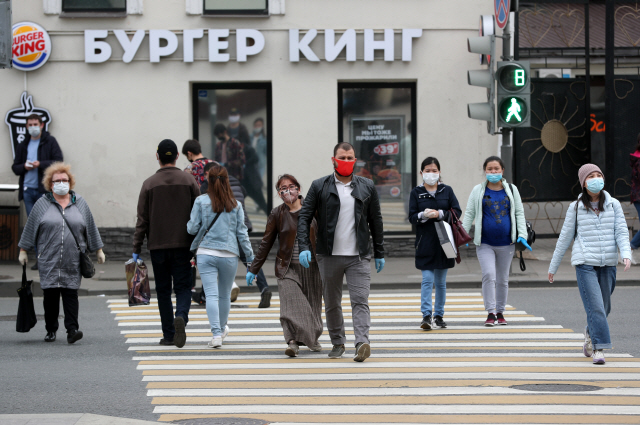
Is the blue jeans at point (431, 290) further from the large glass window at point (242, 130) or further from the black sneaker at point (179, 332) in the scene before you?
the large glass window at point (242, 130)

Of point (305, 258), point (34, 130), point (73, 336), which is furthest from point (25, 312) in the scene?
point (34, 130)

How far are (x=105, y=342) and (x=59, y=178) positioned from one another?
5.99ft

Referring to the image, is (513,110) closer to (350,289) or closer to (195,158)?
(195,158)

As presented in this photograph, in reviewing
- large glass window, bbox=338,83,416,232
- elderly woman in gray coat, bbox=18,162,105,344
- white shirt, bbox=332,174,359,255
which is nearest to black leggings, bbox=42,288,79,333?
elderly woman in gray coat, bbox=18,162,105,344

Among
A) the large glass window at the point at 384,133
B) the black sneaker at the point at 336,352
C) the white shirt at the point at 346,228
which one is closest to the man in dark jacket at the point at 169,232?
the black sneaker at the point at 336,352

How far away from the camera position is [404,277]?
15500mm

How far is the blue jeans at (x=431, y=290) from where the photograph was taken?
10727 mm

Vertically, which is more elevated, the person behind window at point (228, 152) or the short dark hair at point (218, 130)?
the short dark hair at point (218, 130)

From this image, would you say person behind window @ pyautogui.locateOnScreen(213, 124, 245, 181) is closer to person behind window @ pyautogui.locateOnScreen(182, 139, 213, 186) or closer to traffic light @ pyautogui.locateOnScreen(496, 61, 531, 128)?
traffic light @ pyautogui.locateOnScreen(496, 61, 531, 128)

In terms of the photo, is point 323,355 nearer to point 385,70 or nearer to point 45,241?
point 45,241

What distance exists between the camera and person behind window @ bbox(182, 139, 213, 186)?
1178cm

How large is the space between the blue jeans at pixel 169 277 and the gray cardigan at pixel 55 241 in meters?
1.04

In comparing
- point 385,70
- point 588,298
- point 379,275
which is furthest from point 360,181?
point 385,70

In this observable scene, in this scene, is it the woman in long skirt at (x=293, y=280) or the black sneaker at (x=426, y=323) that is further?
the black sneaker at (x=426, y=323)
